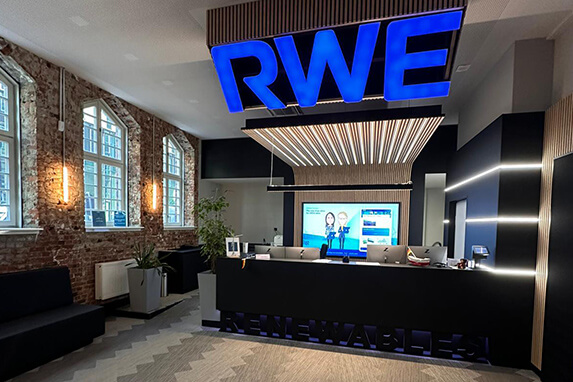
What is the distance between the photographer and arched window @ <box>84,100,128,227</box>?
5109 mm

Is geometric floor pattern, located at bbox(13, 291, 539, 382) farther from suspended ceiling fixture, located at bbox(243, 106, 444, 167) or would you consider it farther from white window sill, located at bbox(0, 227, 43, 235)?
suspended ceiling fixture, located at bbox(243, 106, 444, 167)

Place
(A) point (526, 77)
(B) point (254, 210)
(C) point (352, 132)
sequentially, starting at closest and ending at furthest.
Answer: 1. (A) point (526, 77)
2. (C) point (352, 132)
3. (B) point (254, 210)

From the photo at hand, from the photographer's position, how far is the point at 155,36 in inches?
137

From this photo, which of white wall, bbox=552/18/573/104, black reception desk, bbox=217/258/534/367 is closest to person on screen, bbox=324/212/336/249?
black reception desk, bbox=217/258/534/367

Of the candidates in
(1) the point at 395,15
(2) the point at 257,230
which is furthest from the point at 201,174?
(1) the point at 395,15

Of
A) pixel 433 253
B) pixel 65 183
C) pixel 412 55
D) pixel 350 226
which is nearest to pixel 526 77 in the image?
pixel 412 55

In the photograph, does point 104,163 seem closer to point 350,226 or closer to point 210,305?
point 210,305

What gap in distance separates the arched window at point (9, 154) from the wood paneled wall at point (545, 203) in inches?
269

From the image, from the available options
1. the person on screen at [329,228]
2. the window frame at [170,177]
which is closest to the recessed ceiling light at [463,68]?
the person on screen at [329,228]

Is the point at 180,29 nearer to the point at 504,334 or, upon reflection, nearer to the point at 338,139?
the point at 338,139

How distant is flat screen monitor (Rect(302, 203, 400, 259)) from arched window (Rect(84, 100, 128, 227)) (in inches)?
179

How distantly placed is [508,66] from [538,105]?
664 mm

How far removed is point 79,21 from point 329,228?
21.1 ft

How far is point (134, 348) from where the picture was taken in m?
3.70
